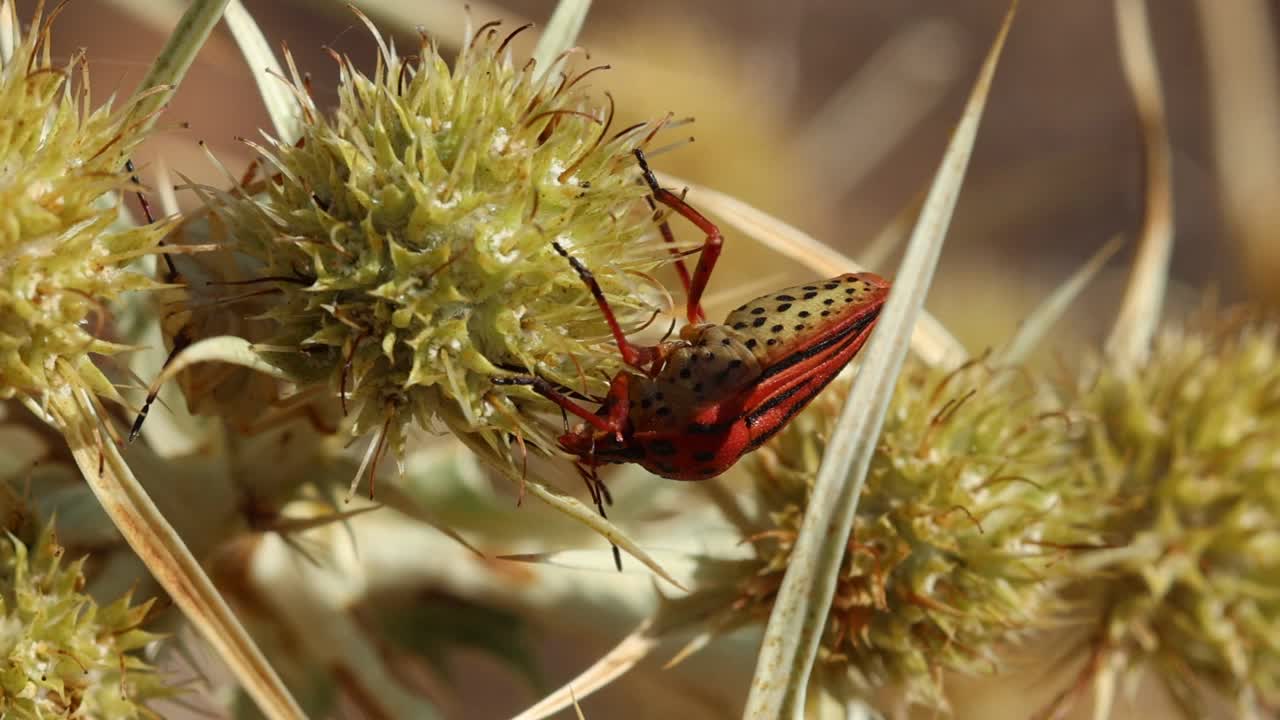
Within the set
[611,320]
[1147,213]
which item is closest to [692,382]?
[611,320]

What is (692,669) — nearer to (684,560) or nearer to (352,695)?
(684,560)

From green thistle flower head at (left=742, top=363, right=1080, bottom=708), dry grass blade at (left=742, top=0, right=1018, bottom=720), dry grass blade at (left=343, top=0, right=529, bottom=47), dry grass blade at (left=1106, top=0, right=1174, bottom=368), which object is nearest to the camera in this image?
dry grass blade at (left=742, top=0, right=1018, bottom=720)

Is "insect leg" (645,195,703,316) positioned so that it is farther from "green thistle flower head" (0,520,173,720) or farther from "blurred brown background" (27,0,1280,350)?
"green thistle flower head" (0,520,173,720)

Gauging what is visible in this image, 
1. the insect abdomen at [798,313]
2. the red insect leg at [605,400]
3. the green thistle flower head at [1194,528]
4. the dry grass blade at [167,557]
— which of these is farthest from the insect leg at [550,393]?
the green thistle flower head at [1194,528]

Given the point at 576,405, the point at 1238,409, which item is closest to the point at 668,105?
the point at 1238,409

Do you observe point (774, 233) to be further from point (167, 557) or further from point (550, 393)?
point (167, 557)

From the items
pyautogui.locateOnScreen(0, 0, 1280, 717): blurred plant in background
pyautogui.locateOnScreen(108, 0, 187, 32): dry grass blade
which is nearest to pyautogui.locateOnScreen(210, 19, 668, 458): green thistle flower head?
pyautogui.locateOnScreen(0, 0, 1280, 717): blurred plant in background
